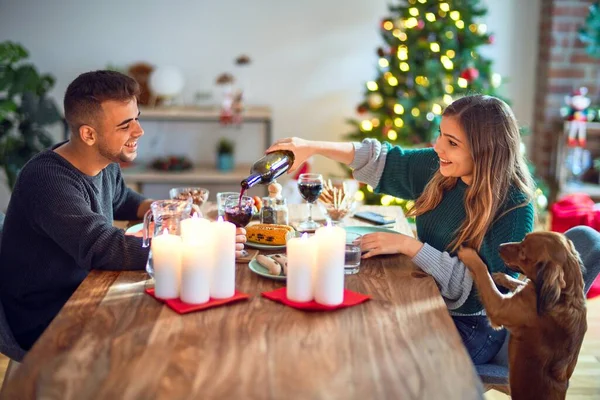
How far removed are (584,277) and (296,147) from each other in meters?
0.96

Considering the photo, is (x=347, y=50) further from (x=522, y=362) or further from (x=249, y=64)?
(x=522, y=362)

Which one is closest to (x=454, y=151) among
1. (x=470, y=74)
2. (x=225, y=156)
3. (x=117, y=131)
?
(x=117, y=131)

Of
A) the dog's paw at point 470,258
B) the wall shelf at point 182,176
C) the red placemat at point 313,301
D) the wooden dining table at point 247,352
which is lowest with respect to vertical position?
the wall shelf at point 182,176

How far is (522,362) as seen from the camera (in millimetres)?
1787

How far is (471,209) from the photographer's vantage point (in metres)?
2.05

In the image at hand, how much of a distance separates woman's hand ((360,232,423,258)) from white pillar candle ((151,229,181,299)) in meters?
0.59

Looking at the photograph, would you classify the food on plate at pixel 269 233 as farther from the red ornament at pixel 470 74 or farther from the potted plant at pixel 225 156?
the potted plant at pixel 225 156

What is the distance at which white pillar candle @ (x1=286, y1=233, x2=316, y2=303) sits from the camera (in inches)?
64.8

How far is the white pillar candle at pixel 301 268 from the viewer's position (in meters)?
1.65

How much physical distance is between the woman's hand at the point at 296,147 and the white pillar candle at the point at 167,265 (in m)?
0.77

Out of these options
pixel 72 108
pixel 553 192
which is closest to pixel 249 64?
pixel 553 192

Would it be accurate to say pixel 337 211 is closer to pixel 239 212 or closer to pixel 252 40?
pixel 239 212

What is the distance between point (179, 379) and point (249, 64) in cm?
416

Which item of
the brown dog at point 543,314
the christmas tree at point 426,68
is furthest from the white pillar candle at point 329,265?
the christmas tree at point 426,68
